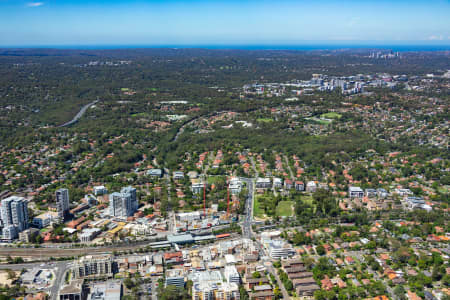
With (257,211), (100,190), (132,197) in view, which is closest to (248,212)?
(257,211)

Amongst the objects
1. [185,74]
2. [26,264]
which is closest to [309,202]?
[26,264]

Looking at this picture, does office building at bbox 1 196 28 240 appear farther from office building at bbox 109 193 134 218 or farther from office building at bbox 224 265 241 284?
office building at bbox 224 265 241 284

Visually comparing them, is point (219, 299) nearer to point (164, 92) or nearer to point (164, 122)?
point (164, 122)

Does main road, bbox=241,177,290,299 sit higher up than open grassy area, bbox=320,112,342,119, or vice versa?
open grassy area, bbox=320,112,342,119

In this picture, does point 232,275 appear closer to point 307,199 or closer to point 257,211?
point 257,211

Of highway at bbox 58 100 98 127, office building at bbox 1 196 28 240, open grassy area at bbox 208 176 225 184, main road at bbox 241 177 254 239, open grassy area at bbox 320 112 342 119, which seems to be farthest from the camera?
open grassy area at bbox 320 112 342 119

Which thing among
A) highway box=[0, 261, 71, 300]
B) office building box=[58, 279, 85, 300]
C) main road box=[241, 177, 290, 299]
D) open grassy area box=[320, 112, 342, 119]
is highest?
open grassy area box=[320, 112, 342, 119]

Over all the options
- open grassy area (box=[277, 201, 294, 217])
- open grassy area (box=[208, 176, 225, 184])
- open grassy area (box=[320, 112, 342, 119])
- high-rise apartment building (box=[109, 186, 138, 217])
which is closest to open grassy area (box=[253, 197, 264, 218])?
open grassy area (box=[277, 201, 294, 217])

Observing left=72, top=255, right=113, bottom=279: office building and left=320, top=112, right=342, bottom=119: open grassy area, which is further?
left=320, top=112, right=342, bottom=119: open grassy area

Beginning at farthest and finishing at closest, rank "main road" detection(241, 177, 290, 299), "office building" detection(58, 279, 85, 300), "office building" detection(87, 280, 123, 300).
Answer: 1. "main road" detection(241, 177, 290, 299)
2. "office building" detection(87, 280, 123, 300)
3. "office building" detection(58, 279, 85, 300)
